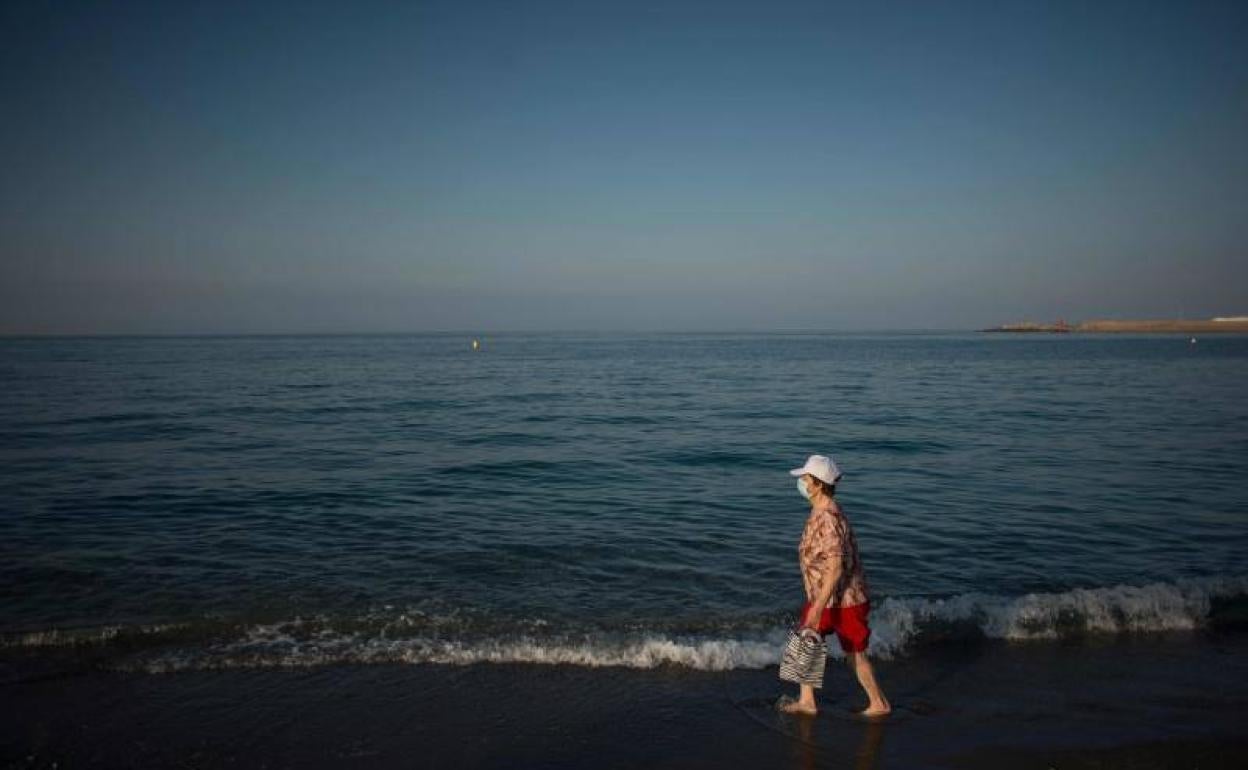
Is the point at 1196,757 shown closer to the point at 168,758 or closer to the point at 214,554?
the point at 168,758

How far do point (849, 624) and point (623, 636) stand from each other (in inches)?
110

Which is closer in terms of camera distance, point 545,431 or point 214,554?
point 214,554

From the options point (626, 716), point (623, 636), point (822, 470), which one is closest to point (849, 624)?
point (822, 470)

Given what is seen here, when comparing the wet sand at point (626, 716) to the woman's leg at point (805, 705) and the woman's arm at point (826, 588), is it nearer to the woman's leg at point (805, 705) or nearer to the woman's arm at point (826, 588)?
the woman's leg at point (805, 705)

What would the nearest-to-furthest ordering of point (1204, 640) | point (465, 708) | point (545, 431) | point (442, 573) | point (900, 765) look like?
point (900, 765)
point (465, 708)
point (1204, 640)
point (442, 573)
point (545, 431)

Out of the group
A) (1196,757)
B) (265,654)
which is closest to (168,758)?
(265,654)

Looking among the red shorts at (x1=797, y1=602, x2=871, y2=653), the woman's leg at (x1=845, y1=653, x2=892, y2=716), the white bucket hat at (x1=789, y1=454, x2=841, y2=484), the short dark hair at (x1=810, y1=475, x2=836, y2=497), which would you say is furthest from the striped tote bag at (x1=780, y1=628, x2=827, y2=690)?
the white bucket hat at (x1=789, y1=454, x2=841, y2=484)

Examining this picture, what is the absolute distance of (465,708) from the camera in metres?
6.29

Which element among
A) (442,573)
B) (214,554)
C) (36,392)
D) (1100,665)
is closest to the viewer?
(1100,665)

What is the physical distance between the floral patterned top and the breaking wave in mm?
1723

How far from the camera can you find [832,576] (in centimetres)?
574

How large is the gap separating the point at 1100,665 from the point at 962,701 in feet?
6.07

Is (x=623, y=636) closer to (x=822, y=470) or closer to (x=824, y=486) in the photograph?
(x=824, y=486)

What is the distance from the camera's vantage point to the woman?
5.77m
